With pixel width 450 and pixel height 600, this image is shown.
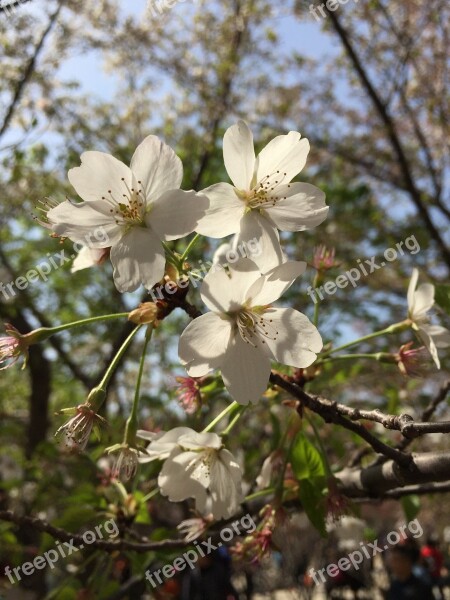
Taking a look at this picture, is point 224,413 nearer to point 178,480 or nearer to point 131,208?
point 178,480

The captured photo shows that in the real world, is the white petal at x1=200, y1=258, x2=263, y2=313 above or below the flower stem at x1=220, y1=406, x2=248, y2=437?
above

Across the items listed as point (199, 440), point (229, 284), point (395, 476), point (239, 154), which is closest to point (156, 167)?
point (239, 154)

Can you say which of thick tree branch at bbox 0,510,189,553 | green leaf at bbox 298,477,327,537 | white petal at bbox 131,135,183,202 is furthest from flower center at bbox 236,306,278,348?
thick tree branch at bbox 0,510,189,553

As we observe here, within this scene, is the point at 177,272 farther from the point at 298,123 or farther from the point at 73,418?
the point at 298,123

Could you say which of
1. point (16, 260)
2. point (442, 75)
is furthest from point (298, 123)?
point (16, 260)

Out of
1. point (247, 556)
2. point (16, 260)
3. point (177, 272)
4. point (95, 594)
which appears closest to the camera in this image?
point (177, 272)

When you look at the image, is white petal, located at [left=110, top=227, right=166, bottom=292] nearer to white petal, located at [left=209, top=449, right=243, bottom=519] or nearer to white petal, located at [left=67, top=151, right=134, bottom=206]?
white petal, located at [left=67, top=151, right=134, bottom=206]
